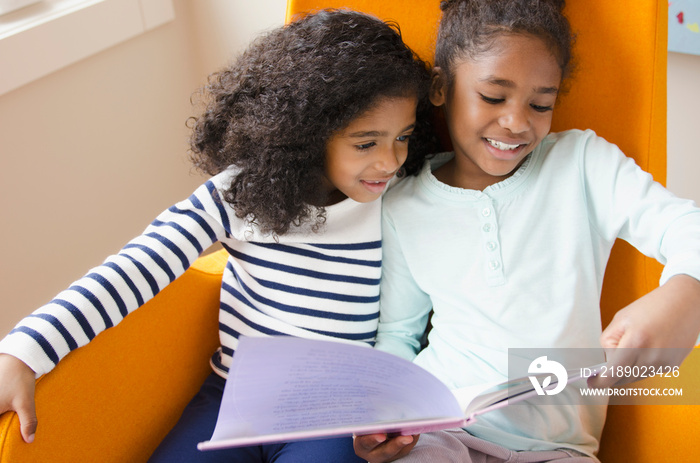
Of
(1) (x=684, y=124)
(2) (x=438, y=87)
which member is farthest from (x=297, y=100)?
(1) (x=684, y=124)

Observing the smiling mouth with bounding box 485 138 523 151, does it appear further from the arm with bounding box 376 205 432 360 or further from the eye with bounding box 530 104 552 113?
the arm with bounding box 376 205 432 360

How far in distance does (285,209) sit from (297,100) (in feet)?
0.53

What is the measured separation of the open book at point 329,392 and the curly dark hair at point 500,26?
0.49 m

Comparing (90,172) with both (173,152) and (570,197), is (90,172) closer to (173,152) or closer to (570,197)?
(173,152)

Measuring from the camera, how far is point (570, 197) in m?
0.93

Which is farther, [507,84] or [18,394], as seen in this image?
[507,84]

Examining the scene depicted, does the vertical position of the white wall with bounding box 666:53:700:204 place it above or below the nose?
below

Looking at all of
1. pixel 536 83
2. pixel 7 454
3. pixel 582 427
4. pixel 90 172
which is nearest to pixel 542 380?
pixel 582 427

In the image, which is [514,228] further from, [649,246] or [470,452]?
[470,452]

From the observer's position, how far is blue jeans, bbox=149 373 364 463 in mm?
890

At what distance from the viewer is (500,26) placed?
2.96 feet

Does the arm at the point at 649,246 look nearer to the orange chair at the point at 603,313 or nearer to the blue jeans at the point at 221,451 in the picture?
the orange chair at the point at 603,313

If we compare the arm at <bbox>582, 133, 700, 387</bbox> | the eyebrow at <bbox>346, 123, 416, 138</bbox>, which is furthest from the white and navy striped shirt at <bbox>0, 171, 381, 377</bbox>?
the arm at <bbox>582, 133, 700, 387</bbox>

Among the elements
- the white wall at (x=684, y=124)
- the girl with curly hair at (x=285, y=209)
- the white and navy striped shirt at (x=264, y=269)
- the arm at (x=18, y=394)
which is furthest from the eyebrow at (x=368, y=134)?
the white wall at (x=684, y=124)
